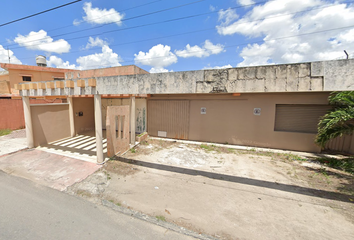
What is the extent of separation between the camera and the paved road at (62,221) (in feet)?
7.91

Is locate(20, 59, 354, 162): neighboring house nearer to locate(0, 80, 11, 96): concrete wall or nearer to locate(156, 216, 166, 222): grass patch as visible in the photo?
locate(156, 216, 166, 222): grass patch

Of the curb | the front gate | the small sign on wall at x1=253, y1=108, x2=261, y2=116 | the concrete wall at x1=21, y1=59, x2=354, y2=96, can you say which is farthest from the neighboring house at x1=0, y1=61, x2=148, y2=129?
the small sign on wall at x1=253, y1=108, x2=261, y2=116

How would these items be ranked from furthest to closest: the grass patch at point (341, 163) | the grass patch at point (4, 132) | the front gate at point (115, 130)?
the grass patch at point (4, 132), the front gate at point (115, 130), the grass patch at point (341, 163)

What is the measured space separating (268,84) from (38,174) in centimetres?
668

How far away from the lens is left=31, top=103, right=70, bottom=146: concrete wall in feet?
22.5

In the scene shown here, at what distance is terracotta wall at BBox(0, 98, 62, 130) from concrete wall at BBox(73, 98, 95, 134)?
4.55 m

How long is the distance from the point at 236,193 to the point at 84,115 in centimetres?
992

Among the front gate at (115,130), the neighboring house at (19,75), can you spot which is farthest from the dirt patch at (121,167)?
the neighboring house at (19,75)

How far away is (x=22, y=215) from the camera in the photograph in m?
2.79

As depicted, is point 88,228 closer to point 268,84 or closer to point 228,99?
point 268,84

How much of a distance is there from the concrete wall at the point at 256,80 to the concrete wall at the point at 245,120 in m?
4.66

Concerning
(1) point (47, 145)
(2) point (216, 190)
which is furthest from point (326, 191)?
(1) point (47, 145)

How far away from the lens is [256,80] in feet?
9.44

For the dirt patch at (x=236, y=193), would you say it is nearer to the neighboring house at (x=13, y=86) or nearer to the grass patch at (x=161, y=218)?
the grass patch at (x=161, y=218)
